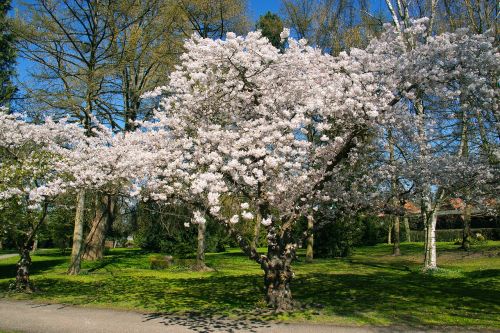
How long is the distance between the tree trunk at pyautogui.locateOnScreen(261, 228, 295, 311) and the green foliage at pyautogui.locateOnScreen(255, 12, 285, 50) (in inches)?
791

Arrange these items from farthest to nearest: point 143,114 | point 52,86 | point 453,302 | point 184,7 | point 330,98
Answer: point 184,7 < point 143,114 < point 52,86 < point 453,302 < point 330,98

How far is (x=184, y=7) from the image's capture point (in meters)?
23.4

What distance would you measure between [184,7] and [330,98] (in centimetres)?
1716

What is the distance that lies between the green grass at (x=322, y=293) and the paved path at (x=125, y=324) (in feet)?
1.96

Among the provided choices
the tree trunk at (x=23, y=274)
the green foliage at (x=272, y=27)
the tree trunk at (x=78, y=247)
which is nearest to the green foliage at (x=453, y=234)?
the green foliage at (x=272, y=27)

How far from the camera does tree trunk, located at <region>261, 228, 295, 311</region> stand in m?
9.98

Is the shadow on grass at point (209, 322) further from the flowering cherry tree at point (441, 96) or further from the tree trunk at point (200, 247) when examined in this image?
the tree trunk at point (200, 247)

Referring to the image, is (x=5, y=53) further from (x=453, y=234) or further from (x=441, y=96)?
(x=453, y=234)

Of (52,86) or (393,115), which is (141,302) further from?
(52,86)

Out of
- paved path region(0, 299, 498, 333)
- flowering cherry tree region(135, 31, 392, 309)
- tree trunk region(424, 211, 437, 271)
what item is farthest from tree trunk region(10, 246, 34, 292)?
tree trunk region(424, 211, 437, 271)

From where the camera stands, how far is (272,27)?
29016 mm

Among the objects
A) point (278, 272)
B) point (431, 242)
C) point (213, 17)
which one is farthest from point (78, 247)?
point (431, 242)

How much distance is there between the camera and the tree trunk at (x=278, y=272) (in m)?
9.98

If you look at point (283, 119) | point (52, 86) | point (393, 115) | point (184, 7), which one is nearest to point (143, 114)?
point (52, 86)
